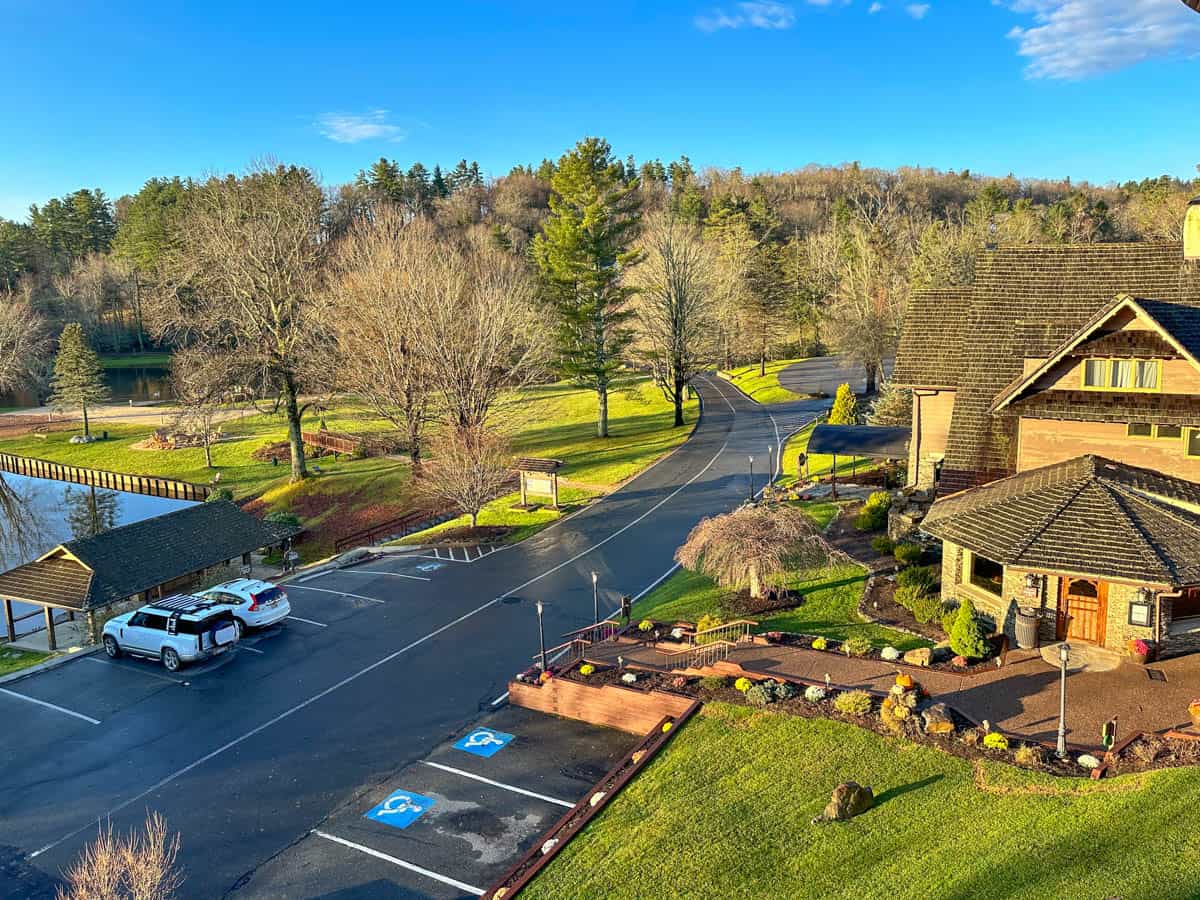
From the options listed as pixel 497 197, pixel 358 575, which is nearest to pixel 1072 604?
pixel 358 575

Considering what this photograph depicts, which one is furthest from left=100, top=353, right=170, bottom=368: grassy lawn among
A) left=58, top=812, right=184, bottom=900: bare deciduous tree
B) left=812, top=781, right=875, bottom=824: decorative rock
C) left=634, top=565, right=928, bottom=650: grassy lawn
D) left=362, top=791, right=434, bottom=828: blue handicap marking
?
left=812, top=781, right=875, bottom=824: decorative rock

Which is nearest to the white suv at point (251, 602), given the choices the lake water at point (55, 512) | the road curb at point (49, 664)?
the road curb at point (49, 664)

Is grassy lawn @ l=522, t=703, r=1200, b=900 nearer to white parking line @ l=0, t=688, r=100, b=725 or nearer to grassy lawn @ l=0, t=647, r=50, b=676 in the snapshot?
white parking line @ l=0, t=688, r=100, b=725

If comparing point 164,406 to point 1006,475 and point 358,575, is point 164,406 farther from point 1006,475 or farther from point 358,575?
point 1006,475

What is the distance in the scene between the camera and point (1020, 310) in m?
27.7

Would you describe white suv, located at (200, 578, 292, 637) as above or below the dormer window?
below

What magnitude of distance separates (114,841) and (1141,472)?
24743mm

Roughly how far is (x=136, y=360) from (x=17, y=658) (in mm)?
92982

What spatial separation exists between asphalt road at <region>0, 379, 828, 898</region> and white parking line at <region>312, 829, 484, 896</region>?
2.33 feet

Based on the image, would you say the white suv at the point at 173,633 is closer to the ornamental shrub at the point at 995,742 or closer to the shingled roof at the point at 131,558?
the shingled roof at the point at 131,558

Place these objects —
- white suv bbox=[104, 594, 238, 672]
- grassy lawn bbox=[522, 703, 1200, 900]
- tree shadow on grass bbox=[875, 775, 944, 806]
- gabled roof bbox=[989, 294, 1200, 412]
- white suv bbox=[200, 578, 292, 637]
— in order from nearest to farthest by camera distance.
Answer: grassy lawn bbox=[522, 703, 1200, 900]
tree shadow on grass bbox=[875, 775, 944, 806]
gabled roof bbox=[989, 294, 1200, 412]
white suv bbox=[104, 594, 238, 672]
white suv bbox=[200, 578, 292, 637]

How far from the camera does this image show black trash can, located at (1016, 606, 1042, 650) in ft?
65.2

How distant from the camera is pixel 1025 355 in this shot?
83.5 ft

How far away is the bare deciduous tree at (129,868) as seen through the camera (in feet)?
35.3
